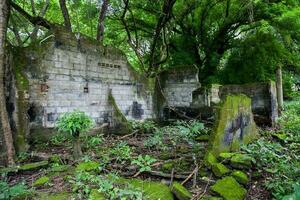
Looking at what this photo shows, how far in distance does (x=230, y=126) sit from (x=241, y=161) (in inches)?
24.8

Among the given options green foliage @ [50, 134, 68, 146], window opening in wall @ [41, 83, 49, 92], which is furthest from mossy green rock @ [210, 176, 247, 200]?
window opening in wall @ [41, 83, 49, 92]

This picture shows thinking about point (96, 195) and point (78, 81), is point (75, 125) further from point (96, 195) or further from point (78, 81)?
point (78, 81)

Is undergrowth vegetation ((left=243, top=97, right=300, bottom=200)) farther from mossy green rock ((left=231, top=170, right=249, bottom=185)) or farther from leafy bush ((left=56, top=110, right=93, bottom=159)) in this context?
leafy bush ((left=56, top=110, right=93, bottom=159))

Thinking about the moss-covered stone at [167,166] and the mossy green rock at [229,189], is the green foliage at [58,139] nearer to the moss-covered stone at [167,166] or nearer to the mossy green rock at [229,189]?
the moss-covered stone at [167,166]

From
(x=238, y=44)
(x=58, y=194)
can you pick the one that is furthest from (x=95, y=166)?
(x=238, y=44)

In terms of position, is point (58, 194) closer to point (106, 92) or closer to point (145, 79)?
point (106, 92)

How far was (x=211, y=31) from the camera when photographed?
12.3m

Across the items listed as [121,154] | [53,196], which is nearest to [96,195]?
[53,196]

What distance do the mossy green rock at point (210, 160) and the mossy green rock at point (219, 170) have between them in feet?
0.25

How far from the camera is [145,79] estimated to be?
8.74 metres

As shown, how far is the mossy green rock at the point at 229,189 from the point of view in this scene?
3339 mm

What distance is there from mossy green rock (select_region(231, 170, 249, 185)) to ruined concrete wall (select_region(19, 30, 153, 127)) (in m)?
4.06

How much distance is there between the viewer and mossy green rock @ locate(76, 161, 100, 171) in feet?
13.5

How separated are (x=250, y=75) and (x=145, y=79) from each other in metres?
4.87
